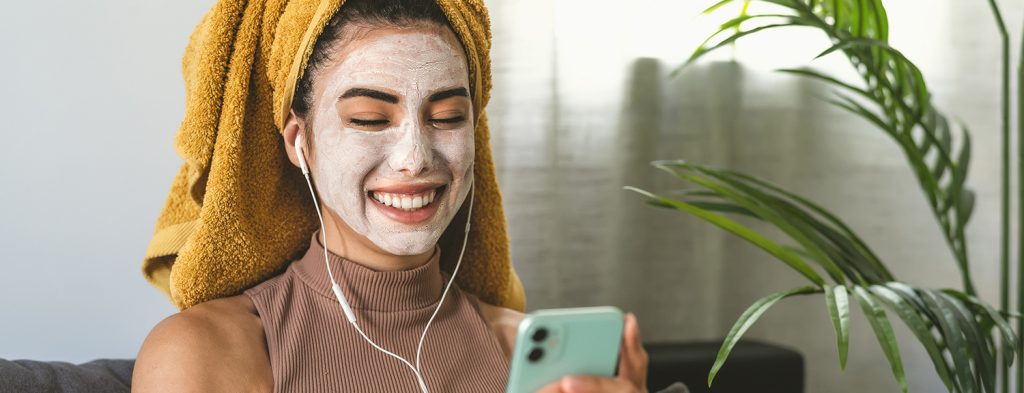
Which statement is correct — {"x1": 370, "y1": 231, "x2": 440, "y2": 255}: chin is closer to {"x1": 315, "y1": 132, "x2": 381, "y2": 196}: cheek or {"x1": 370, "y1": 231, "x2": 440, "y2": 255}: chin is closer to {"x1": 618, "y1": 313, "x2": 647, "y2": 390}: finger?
{"x1": 315, "y1": 132, "x2": 381, "y2": 196}: cheek

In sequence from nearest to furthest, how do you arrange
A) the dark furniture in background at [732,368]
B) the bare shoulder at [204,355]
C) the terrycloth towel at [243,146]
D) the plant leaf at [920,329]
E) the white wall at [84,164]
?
1. the bare shoulder at [204,355]
2. the terrycloth towel at [243,146]
3. the plant leaf at [920,329]
4. the white wall at [84,164]
5. the dark furniture in background at [732,368]

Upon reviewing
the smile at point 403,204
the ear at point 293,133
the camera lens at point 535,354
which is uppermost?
the ear at point 293,133

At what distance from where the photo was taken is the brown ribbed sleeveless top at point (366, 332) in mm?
944

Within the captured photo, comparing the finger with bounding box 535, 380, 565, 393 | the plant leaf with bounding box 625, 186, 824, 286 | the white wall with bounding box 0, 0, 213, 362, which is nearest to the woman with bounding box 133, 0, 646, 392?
the finger with bounding box 535, 380, 565, 393

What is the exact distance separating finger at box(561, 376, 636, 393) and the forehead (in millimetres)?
328

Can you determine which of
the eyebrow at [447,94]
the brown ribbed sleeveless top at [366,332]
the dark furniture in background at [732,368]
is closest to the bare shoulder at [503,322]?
the brown ribbed sleeveless top at [366,332]

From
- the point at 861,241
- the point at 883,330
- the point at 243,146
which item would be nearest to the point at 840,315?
the point at 883,330

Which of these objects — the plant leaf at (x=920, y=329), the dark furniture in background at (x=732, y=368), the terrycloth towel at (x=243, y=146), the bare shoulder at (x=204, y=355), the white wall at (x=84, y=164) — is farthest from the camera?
the dark furniture in background at (x=732, y=368)

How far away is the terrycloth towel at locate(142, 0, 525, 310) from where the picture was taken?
97 cm

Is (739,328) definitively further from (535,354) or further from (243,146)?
(243,146)

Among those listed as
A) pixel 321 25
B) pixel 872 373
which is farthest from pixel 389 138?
pixel 872 373

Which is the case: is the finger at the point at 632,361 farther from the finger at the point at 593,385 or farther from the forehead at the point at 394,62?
the forehead at the point at 394,62

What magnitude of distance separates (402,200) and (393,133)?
0.07 m

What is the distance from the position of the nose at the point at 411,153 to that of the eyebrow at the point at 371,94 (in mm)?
29
